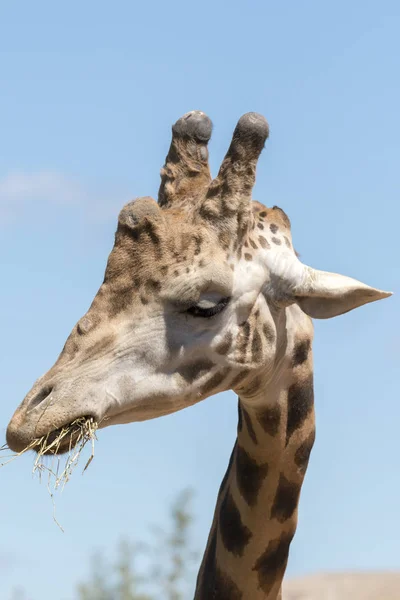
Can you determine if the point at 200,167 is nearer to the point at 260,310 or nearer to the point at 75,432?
the point at 260,310

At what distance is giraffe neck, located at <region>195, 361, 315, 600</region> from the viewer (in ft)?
21.8

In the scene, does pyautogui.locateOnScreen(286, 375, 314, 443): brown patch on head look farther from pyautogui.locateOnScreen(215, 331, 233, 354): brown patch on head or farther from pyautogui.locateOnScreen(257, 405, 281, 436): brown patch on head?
pyautogui.locateOnScreen(215, 331, 233, 354): brown patch on head

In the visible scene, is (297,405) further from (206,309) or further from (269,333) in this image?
(206,309)

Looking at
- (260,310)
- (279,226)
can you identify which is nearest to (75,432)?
(260,310)

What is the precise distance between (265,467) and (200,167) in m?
1.66

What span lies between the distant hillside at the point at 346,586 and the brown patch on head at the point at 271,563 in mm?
7947

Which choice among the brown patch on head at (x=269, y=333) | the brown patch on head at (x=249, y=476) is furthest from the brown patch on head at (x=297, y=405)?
the brown patch on head at (x=269, y=333)

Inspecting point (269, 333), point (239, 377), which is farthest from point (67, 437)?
point (269, 333)

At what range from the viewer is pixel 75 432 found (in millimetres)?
5789

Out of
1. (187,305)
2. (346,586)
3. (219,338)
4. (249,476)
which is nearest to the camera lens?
(187,305)

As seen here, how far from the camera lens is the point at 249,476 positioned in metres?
6.73

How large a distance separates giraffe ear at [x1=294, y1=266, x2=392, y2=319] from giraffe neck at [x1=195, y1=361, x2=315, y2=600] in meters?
0.40

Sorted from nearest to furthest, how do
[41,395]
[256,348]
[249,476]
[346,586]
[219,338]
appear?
[41,395] < [219,338] < [256,348] < [249,476] < [346,586]

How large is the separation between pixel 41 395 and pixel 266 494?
150 cm
